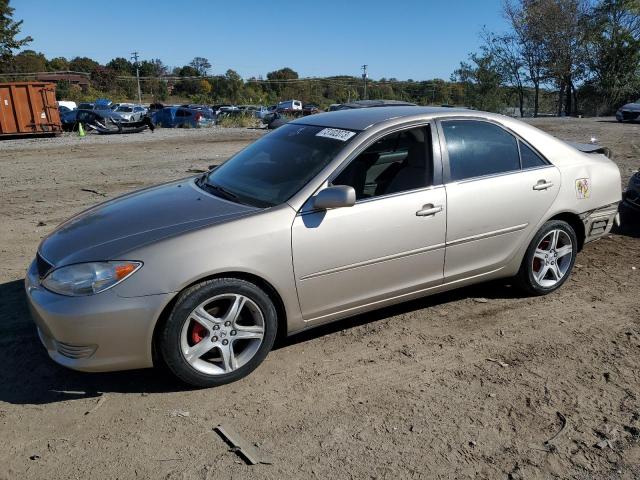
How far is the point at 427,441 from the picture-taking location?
2.82 meters

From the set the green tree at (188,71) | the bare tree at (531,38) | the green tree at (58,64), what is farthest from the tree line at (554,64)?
the green tree at (188,71)

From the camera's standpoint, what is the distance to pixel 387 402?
3.17 metres

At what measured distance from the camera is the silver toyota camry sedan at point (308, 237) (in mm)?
3094

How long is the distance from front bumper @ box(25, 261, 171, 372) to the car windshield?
3.42 ft

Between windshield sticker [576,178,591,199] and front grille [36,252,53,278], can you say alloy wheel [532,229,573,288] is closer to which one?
windshield sticker [576,178,591,199]

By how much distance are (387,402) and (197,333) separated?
1.19m

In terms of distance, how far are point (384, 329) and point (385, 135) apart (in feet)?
4.69

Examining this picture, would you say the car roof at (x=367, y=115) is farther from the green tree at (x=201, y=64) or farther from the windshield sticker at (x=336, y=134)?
the green tree at (x=201, y=64)

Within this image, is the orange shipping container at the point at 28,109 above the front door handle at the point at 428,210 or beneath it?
above

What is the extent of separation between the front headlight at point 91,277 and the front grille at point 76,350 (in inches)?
11.5

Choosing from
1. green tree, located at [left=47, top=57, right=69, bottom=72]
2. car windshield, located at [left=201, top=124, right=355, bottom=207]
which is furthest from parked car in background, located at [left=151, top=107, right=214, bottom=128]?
green tree, located at [left=47, top=57, right=69, bottom=72]

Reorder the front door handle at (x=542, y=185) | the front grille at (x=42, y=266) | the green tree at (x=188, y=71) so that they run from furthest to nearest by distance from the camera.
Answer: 1. the green tree at (x=188, y=71)
2. the front door handle at (x=542, y=185)
3. the front grille at (x=42, y=266)

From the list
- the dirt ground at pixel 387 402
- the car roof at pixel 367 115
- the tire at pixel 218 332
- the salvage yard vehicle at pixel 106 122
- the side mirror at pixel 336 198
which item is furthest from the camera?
the salvage yard vehicle at pixel 106 122

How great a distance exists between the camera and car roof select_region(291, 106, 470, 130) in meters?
4.07
